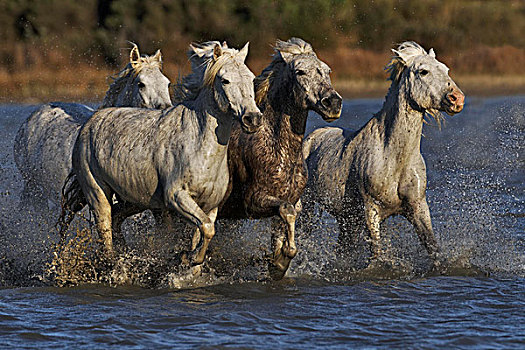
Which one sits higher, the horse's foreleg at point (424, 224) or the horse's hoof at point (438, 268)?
the horse's foreleg at point (424, 224)

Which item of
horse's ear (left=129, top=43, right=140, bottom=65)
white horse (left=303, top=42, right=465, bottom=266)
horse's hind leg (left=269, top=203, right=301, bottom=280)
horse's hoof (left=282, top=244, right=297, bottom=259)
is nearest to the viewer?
horse's hind leg (left=269, top=203, right=301, bottom=280)

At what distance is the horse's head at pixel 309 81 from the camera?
6719 mm

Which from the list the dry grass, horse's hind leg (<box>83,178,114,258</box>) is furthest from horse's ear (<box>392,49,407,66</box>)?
the dry grass

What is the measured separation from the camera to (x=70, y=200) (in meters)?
7.77

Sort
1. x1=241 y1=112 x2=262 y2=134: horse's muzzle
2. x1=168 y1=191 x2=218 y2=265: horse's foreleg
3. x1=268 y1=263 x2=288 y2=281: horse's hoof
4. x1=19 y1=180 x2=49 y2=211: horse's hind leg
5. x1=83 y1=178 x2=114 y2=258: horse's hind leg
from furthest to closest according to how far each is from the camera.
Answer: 1. x1=19 y1=180 x2=49 y2=211: horse's hind leg
2. x1=83 y1=178 x2=114 y2=258: horse's hind leg
3. x1=268 y1=263 x2=288 y2=281: horse's hoof
4. x1=168 y1=191 x2=218 y2=265: horse's foreleg
5. x1=241 y1=112 x2=262 y2=134: horse's muzzle

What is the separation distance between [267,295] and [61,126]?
294 centimetres

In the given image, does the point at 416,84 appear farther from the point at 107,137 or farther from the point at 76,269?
the point at 76,269

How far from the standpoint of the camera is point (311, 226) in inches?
341

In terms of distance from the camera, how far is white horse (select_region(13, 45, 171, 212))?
325 inches

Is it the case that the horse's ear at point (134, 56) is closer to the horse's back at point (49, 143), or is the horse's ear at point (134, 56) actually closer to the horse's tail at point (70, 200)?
the horse's back at point (49, 143)

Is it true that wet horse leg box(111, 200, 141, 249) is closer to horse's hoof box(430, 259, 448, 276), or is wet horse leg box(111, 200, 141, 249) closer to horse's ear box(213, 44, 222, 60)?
horse's ear box(213, 44, 222, 60)

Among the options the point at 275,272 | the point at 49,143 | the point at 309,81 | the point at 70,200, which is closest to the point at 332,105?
the point at 309,81

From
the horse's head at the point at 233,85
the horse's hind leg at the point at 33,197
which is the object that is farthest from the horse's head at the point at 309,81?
the horse's hind leg at the point at 33,197

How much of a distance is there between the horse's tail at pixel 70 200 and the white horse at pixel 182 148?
0.29 m
